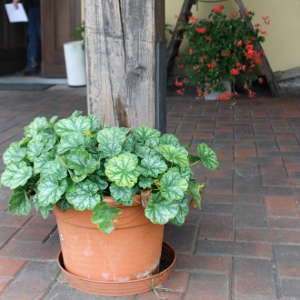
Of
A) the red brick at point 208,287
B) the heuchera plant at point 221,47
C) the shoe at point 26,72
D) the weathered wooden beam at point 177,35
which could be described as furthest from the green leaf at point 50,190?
the shoe at point 26,72

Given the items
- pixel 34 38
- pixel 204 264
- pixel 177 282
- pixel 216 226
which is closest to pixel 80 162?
pixel 177 282

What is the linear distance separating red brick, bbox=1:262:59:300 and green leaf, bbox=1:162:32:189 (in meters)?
0.48

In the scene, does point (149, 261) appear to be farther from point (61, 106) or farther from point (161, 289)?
point (61, 106)

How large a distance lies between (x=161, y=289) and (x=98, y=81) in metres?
0.95

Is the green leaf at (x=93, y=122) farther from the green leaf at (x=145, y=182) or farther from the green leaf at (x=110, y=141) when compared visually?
the green leaf at (x=145, y=182)

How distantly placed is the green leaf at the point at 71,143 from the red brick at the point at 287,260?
105 centimetres

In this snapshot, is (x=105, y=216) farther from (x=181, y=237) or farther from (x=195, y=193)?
(x=181, y=237)

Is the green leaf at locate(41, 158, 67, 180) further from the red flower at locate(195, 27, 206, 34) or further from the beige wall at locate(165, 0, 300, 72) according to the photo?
the beige wall at locate(165, 0, 300, 72)

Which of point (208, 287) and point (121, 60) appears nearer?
point (208, 287)

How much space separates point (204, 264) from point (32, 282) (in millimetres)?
777

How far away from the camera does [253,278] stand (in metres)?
1.97

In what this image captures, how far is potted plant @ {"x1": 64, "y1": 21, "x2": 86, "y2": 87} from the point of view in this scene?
6477 mm

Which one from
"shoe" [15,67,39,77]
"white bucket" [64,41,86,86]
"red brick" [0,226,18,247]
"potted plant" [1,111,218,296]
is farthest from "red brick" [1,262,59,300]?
"shoe" [15,67,39,77]

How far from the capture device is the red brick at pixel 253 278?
1873mm
